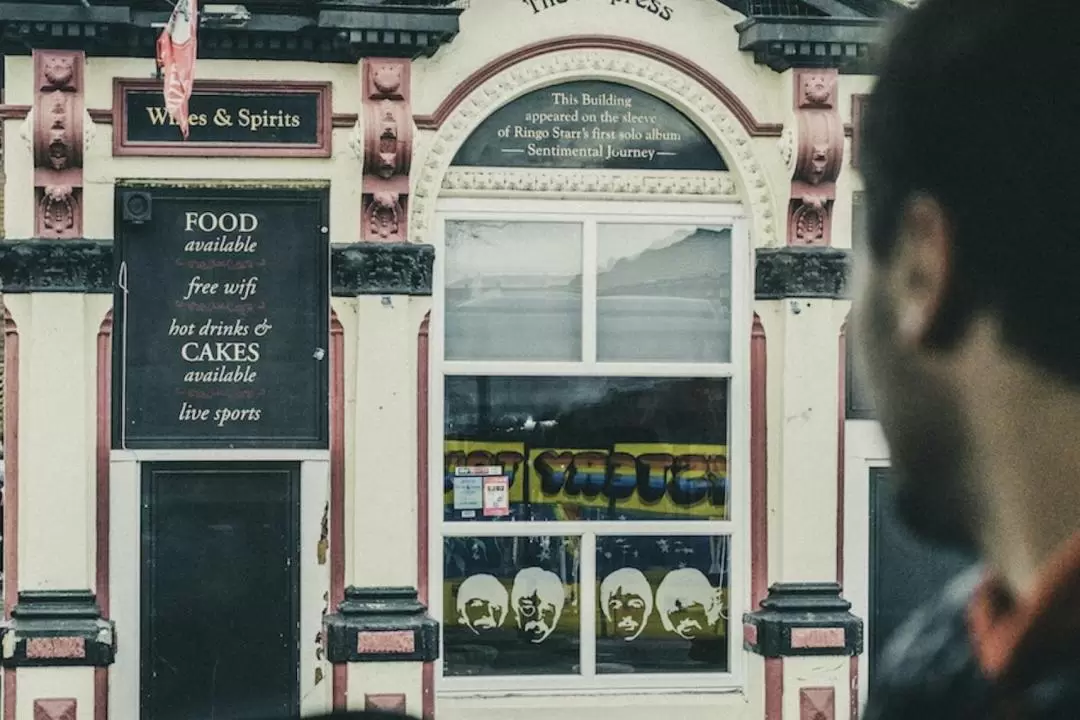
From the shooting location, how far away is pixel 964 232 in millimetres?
1072

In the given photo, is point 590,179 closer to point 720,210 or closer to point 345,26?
point 720,210

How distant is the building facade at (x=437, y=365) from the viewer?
5.70 meters

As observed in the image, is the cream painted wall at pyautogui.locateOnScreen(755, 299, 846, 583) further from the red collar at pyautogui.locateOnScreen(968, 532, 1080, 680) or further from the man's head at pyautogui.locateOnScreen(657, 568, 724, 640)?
the red collar at pyautogui.locateOnScreen(968, 532, 1080, 680)

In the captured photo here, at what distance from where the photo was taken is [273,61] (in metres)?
5.80

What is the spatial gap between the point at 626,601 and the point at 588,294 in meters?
1.13

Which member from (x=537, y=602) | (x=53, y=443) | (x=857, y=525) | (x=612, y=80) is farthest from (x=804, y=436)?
(x=53, y=443)

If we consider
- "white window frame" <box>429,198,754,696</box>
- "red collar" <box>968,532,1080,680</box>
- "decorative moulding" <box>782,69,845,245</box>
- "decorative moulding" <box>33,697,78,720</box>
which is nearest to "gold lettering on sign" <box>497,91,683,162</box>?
"white window frame" <box>429,198,754,696</box>

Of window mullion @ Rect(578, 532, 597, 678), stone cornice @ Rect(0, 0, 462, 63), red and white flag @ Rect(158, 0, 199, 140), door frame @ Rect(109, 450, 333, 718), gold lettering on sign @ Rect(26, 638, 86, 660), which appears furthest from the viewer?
window mullion @ Rect(578, 532, 597, 678)

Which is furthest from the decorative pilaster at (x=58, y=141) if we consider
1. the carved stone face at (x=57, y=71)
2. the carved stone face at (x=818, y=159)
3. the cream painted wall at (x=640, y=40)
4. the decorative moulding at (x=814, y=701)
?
the decorative moulding at (x=814, y=701)

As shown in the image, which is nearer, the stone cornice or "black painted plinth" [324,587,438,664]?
the stone cornice

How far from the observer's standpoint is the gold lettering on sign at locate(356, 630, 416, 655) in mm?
5746

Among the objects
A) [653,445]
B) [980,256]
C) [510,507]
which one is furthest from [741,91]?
[980,256]

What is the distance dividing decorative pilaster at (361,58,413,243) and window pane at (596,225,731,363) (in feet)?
2.41

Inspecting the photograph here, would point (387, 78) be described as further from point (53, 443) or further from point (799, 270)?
point (53, 443)
